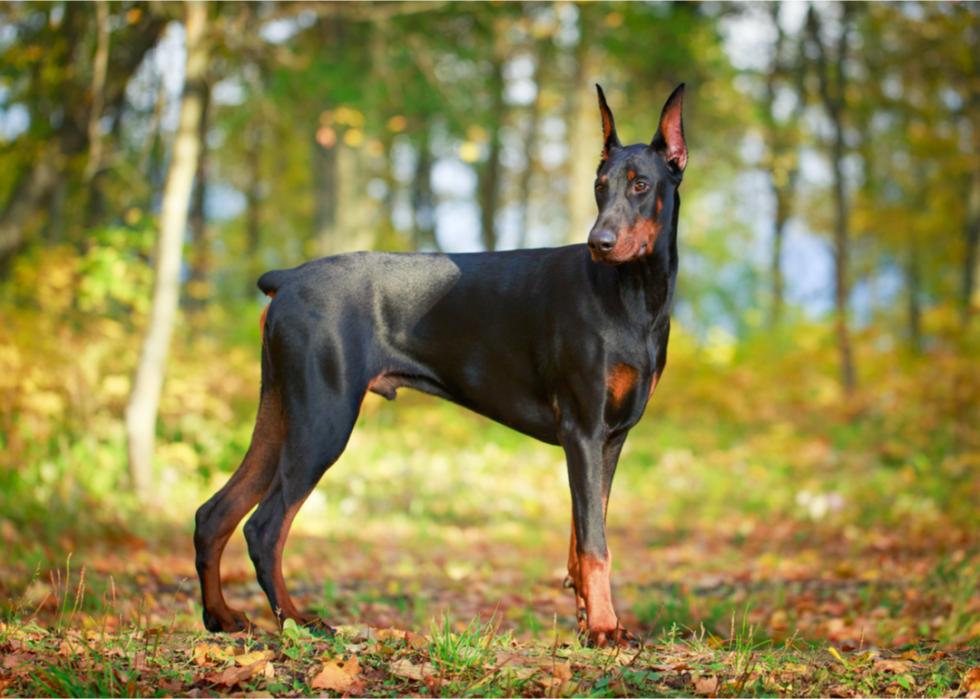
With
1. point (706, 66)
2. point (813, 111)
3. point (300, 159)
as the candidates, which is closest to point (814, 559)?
point (706, 66)

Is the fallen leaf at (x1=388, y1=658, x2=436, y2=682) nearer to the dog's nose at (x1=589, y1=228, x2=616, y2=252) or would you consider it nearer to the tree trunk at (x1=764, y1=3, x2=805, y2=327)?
the dog's nose at (x1=589, y1=228, x2=616, y2=252)

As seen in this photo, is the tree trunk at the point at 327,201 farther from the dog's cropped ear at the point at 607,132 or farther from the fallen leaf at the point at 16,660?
the fallen leaf at the point at 16,660

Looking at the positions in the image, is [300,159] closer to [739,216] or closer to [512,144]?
[512,144]

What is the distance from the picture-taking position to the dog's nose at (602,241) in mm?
3680

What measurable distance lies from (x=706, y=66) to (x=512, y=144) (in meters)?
9.00

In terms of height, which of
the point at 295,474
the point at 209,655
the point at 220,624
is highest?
the point at 295,474

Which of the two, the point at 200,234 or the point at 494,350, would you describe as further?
the point at 200,234

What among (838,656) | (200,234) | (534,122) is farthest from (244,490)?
(534,122)

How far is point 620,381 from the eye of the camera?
401 centimetres

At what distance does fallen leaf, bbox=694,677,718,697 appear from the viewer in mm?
3223

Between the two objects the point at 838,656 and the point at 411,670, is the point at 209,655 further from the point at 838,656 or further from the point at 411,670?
the point at 838,656

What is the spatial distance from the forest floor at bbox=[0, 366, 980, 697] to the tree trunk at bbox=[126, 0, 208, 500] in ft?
1.70

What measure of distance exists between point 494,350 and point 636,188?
0.98m

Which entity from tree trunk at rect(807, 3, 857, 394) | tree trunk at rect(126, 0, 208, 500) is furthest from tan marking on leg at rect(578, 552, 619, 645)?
tree trunk at rect(807, 3, 857, 394)
